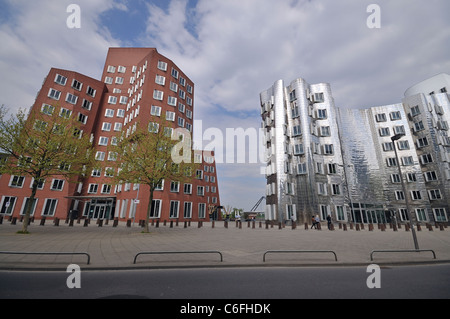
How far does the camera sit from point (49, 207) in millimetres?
31531

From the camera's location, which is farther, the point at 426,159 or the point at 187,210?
the point at 426,159

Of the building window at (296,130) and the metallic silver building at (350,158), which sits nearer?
the metallic silver building at (350,158)

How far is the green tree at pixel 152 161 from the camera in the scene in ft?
55.6

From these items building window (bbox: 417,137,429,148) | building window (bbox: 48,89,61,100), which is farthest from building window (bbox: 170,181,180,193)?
building window (bbox: 417,137,429,148)

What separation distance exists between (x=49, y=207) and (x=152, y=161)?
27651 millimetres

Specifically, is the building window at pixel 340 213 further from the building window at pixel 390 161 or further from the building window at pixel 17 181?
the building window at pixel 17 181

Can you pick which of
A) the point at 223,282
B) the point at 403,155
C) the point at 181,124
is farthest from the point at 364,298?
the point at 403,155

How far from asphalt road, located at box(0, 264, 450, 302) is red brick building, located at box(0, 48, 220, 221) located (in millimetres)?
21685

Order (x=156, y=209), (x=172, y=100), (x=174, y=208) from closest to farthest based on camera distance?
(x=156, y=209), (x=174, y=208), (x=172, y=100)

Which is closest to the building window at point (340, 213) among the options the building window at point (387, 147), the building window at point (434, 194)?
the building window at point (387, 147)

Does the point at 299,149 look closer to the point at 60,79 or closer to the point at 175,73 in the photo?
the point at 175,73

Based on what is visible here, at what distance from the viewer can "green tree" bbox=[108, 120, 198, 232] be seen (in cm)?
1694

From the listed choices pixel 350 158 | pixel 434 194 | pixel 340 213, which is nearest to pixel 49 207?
pixel 340 213

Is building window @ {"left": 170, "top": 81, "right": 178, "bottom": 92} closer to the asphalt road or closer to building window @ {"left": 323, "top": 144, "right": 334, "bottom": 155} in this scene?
building window @ {"left": 323, "top": 144, "right": 334, "bottom": 155}
